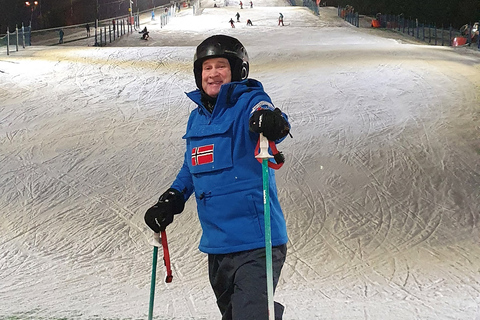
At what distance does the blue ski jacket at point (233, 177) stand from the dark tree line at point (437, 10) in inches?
1443

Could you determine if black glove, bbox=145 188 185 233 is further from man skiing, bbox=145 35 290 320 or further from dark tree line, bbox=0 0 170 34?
dark tree line, bbox=0 0 170 34

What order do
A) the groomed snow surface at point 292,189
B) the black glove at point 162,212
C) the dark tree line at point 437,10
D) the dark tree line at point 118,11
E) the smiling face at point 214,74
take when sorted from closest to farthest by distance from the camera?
1. the smiling face at point 214,74
2. the black glove at point 162,212
3. the groomed snow surface at point 292,189
4. the dark tree line at point 437,10
5. the dark tree line at point 118,11

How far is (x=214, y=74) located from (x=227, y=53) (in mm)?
103

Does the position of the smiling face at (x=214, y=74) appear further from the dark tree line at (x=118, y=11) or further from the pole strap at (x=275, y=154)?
the dark tree line at (x=118, y=11)

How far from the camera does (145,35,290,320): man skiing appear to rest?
240 centimetres

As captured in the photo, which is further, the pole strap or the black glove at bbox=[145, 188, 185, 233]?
the black glove at bbox=[145, 188, 185, 233]

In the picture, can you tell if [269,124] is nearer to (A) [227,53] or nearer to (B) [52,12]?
(A) [227,53]

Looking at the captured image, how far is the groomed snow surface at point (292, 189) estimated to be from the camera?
4703 mm

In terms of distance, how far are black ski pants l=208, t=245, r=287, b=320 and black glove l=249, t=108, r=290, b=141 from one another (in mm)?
457

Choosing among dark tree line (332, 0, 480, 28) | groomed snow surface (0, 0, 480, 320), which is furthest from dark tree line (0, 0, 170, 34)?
groomed snow surface (0, 0, 480, 320)

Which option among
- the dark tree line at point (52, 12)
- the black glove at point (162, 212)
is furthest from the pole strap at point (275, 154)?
the dark tree line at point (52, 12)

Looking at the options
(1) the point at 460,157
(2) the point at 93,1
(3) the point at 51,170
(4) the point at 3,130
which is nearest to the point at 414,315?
(1) the point at 460,157

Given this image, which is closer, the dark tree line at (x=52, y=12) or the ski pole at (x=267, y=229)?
the ski pole at (x=267, y=229)

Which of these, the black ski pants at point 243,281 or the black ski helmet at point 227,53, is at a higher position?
the black ski helmet at point 227,53
